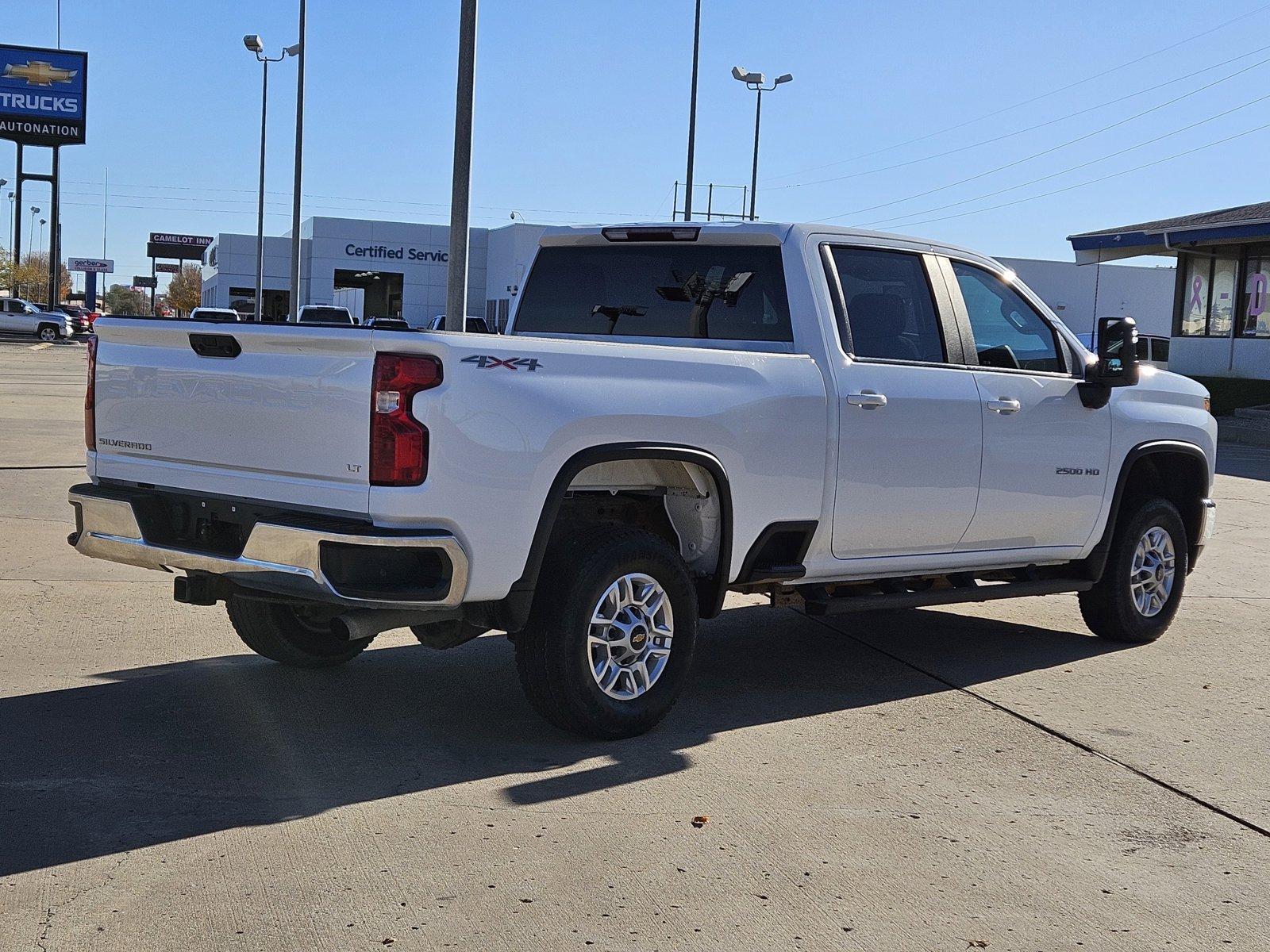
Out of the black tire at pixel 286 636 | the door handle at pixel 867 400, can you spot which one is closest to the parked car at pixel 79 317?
the black tire at pixel 286 636

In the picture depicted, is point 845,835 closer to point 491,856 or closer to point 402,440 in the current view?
point 491,856

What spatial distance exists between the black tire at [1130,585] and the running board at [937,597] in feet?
0.92

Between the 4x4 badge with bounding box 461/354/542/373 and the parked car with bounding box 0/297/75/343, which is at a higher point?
the 4x4 badge with bounding box 461/354/542/373

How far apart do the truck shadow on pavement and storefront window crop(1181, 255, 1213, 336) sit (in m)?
31.6

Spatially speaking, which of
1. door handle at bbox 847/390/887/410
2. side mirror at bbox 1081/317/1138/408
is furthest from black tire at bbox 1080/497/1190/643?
door handle at bbox 847/390/887/410

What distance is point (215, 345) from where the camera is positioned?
5.40 meters

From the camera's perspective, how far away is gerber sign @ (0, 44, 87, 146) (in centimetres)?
8200

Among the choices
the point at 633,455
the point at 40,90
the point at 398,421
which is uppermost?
the point at 40,90

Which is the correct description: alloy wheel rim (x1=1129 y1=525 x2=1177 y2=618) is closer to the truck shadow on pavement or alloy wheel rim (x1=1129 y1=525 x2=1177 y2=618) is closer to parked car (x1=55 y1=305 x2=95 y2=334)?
the truck shadow on pavement

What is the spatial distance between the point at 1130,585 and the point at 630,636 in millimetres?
3615

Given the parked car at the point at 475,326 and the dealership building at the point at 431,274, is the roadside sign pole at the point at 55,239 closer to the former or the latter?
the dealership building at the point at 431,274

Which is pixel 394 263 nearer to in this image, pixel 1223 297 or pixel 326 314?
pixel 326 314

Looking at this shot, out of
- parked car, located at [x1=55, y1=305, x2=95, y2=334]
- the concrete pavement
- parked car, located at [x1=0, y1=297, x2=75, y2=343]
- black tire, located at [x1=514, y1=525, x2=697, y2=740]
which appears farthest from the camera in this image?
parked car, located at [x1=55, y1=305, x2=95, y2=334]

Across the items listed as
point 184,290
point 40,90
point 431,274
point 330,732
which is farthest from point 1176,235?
point 184,290
